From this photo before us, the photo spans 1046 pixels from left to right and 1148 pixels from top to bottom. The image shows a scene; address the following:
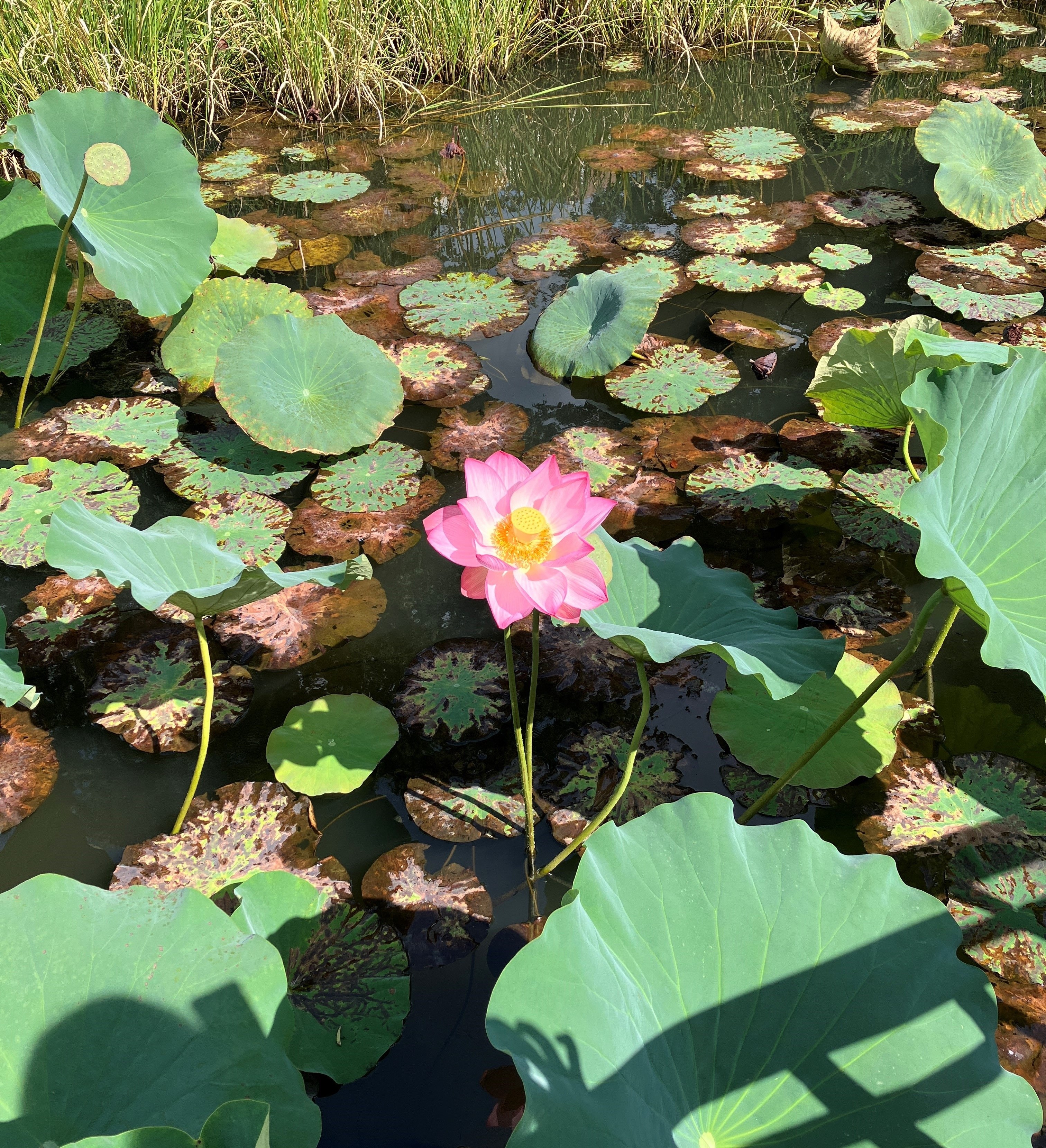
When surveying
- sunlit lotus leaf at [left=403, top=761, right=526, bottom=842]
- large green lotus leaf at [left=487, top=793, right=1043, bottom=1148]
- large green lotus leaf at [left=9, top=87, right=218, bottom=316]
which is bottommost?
sunlit lotus leaf at [left=403, top=761, right=526, bottom=842]

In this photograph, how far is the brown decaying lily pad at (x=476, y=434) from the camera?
2.56 meters

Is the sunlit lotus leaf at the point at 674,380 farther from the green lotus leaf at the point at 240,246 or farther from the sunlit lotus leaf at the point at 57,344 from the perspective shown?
the sunlit lotus leaf at the point at 57,344

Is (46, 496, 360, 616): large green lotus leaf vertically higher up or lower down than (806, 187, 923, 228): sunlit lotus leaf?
lower down

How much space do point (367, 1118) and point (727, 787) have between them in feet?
2.95

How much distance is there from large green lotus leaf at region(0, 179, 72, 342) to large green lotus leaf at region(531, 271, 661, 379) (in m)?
1.59

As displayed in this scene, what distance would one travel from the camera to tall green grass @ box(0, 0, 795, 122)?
3990 millimetres

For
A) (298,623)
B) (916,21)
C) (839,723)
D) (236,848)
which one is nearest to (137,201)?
(298,623)

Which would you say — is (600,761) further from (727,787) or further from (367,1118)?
(367,1118)

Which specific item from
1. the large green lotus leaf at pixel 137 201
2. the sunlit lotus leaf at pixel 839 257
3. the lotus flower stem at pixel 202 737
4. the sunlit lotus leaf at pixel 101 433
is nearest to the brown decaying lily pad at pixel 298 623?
the lotus flower stem at pixel 202 737

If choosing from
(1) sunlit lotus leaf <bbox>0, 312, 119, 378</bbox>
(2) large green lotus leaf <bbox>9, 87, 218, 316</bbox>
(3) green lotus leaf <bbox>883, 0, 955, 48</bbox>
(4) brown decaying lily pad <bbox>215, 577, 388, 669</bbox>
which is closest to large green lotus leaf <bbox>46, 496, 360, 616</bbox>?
(4) brown decaying lily pad <bbox>215, 577, 388, 669</bbox>

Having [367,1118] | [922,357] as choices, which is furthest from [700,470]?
[367,1118]

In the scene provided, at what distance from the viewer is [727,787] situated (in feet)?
5.55

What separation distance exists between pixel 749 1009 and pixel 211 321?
8.50 feet

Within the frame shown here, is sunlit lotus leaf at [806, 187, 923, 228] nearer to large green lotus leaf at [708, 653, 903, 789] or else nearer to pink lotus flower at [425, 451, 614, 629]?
large green lotus leaf at [708, 653, 903, 789]
